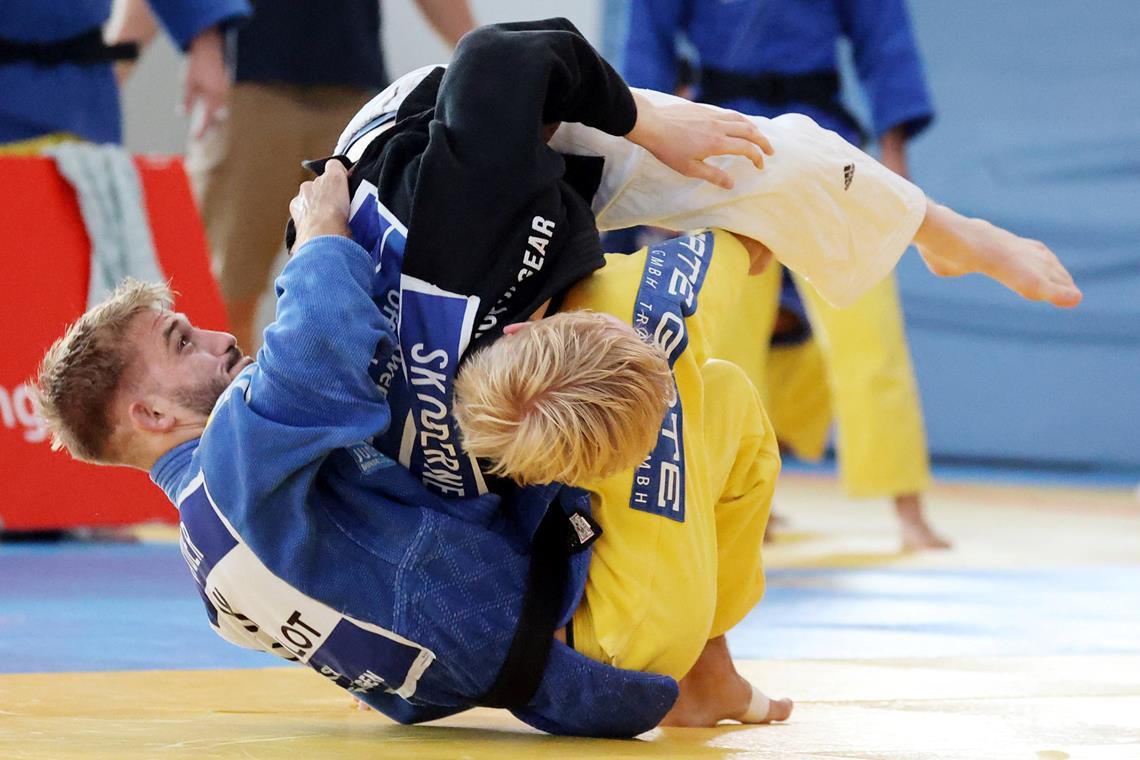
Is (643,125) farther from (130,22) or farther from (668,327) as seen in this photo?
(130,22)

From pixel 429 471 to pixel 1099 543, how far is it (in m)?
2.95

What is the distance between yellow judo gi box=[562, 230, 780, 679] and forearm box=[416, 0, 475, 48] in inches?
99.3

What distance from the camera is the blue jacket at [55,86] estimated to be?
3.34 metres

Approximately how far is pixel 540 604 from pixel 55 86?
2365 millimetres

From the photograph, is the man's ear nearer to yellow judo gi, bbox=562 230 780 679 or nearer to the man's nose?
the man's nose

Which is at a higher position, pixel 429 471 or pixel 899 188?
pixel 899 188

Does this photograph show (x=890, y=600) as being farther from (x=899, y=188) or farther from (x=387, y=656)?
(x=387, y=656)

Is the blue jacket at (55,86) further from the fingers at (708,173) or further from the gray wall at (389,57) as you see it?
the gray wall at (389,57)

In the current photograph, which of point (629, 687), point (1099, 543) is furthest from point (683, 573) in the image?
point (1099, 543)

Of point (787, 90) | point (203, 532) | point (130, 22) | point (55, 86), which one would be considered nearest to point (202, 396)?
point (203, 532)

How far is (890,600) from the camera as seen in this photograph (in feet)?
9.50

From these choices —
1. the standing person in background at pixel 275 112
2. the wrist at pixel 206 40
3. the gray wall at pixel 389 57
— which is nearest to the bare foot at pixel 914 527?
the standing person in background at pixel 275 112

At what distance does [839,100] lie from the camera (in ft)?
12.4

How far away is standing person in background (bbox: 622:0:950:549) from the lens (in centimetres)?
373
